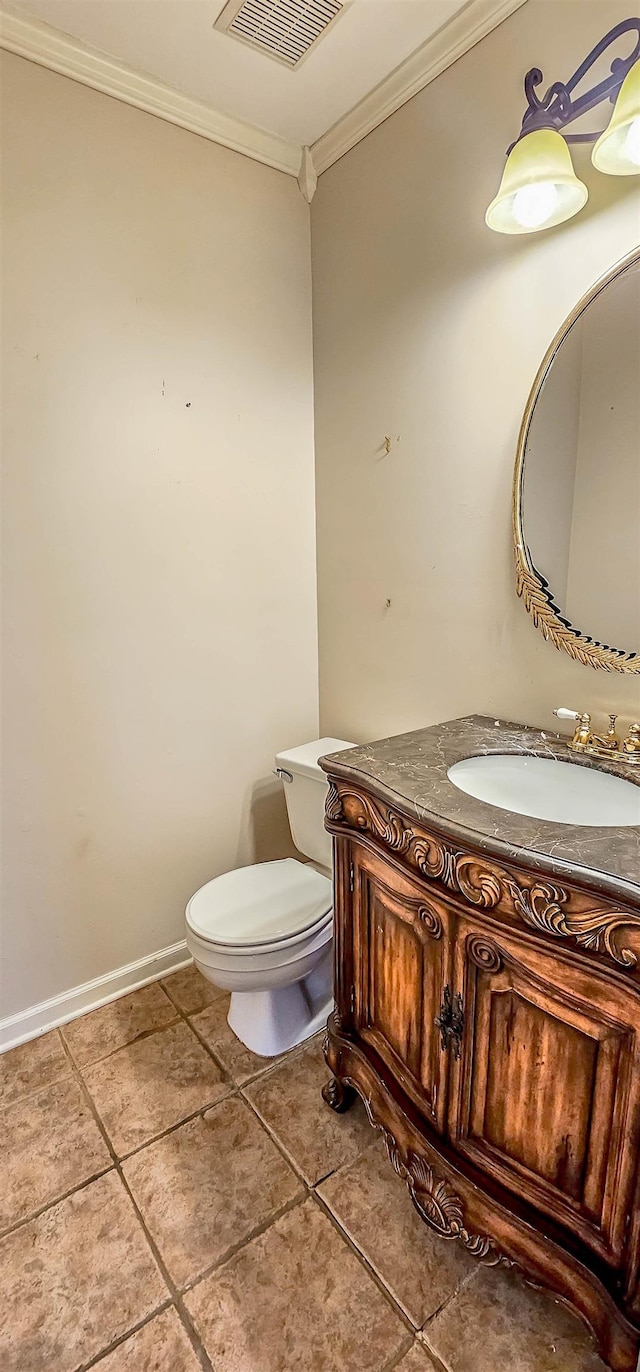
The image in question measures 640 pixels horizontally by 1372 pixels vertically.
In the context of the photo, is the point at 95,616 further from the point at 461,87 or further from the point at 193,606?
the point at 461,87

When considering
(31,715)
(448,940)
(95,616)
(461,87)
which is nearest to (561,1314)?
(448,940)

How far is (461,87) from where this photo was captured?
1436 millimetres

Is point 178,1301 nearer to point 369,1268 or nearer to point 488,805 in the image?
point 369,1268

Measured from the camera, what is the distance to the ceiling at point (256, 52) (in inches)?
53.4

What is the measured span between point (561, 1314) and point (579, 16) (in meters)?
2.43

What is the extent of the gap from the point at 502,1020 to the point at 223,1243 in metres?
0.76

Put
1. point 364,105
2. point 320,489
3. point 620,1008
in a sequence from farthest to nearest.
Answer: point 320,489
point 364,105
point 620,1008

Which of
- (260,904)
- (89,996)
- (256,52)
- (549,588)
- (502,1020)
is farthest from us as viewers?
(89,996)

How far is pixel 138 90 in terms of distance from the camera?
155cm

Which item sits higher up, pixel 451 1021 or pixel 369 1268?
pixel 451 1021

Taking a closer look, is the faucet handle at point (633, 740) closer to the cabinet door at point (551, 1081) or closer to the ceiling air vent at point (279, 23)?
the cabinet door at point (551, 1081)

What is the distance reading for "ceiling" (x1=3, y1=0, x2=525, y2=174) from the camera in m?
1.36

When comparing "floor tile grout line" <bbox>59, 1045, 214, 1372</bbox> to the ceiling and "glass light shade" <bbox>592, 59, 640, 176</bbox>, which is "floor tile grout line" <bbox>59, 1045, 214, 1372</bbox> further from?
the ceiling

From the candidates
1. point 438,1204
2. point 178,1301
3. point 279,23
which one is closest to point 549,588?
point 438,1204
